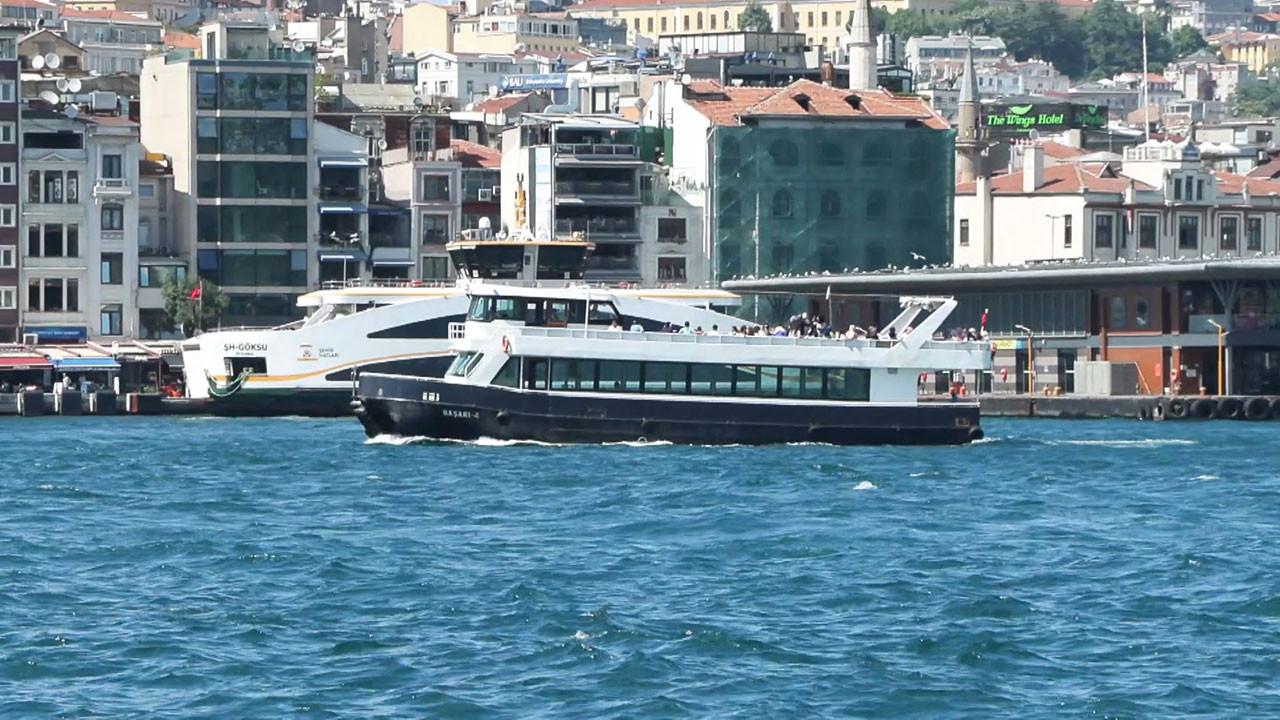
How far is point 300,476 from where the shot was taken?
50.2 metres

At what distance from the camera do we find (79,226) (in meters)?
89.9

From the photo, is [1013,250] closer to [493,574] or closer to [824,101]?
[824,101]

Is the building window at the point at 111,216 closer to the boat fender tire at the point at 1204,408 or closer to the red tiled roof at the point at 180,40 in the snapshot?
the boat fender tire at the point at 1204,408

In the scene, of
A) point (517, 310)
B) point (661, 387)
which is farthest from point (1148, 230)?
point (661, 387)

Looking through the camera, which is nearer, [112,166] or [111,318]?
[112,166]

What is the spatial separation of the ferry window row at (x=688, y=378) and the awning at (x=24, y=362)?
2848 centimetres

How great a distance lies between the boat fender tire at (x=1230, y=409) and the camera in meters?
75.4

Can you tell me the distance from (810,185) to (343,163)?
15663mm

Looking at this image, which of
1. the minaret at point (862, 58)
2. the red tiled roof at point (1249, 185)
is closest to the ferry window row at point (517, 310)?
the red tiled roof at point (1249, 185)

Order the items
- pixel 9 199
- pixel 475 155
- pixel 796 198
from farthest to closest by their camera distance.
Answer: pixel 475 155 → pixel 796 198 → pixel 9 199

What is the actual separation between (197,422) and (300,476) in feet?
76.6

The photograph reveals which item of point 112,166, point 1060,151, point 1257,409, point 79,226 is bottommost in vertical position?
point 1257,409

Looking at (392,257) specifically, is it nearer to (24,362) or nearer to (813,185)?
(813,185)

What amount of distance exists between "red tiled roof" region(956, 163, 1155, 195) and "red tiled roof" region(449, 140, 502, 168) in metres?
17.2
